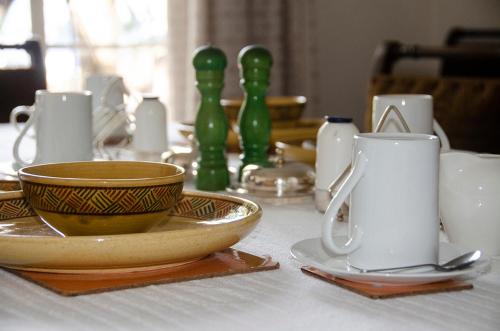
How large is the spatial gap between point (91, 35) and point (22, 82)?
36.6 inches

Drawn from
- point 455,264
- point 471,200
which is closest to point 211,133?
point 471,200

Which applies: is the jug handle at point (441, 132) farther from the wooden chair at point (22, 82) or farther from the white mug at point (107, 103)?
the wooden chair at point (22, 82)

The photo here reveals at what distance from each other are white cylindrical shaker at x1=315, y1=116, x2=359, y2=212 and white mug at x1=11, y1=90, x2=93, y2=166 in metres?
0.36

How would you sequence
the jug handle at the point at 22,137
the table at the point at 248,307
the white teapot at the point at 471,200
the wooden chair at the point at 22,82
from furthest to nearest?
the wooden chair at the point at 22,82 < the jug handle at the point at 22,137 < the white teapot at the point at 471,200 < the table at the point at 248,307

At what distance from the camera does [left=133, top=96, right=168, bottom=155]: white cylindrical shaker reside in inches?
56.7

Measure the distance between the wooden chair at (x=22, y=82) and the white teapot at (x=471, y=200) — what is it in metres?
1.74

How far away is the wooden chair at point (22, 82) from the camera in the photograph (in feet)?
8.00

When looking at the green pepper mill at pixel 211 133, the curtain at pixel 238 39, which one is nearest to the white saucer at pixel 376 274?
the green pepper mill at pixel 211 133

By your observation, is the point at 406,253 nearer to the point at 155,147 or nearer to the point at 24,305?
the point at 24,305

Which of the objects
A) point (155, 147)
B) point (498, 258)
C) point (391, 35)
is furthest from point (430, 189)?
point (391, 35)

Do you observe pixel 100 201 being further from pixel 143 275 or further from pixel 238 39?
pixel 238 39

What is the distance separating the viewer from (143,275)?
2.51 ft

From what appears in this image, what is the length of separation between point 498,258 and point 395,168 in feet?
0.65

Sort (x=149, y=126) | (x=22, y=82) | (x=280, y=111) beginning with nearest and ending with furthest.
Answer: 1. (x=149, y=126)
2. (x=280, y=111)
3. (x=22, y=82)
